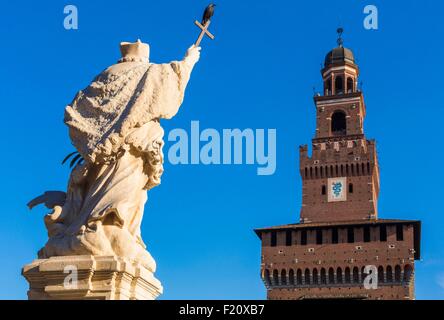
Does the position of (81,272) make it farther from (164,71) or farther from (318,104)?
(318,104)

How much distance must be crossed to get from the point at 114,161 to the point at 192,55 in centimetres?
131

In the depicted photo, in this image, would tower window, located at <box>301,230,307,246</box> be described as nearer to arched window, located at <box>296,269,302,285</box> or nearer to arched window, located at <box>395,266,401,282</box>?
arched window, located at <box>296,269,302,285</box>

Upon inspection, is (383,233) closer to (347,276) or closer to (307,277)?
(347,276)

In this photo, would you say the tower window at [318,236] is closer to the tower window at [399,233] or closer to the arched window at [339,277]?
the arched window at [339,277]

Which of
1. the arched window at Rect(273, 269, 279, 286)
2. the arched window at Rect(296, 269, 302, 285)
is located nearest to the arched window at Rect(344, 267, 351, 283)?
the arched window at Rect(296, 269, 302, 285)

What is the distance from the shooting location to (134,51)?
7.15 metres

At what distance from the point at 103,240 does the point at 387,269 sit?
48682mm

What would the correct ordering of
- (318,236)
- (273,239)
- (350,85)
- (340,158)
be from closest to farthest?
(318,236)
(273,239)
(340,158)
(350,85)

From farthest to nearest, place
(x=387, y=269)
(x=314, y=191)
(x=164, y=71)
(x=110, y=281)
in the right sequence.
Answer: (x=314, y=191)
(x=387, y=269)
(x=164, y=71)
(x=110, y=281)

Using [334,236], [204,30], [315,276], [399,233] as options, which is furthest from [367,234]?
[204,30]

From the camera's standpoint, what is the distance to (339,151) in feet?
188

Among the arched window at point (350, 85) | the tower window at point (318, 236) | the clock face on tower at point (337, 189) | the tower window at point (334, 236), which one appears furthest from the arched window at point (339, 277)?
the arched window at point (350, 85)

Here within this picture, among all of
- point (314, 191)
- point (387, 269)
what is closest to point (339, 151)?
point (314, 191)

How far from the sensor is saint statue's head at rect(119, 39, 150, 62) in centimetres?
711
